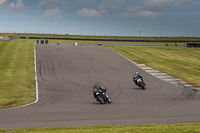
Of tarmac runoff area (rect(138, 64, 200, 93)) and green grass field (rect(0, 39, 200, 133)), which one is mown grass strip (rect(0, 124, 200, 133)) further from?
tarmac runoff area (rect(138, 64, 200, 93))

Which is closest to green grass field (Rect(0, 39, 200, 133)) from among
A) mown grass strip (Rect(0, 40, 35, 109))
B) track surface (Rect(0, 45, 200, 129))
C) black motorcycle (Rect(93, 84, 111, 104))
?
mown grass strip (Rect(0, 40, 35, 109))

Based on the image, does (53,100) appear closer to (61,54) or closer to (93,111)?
(93,111)

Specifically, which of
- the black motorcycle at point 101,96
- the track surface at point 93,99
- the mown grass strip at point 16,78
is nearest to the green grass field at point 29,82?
the mown grass strip at point 16,78

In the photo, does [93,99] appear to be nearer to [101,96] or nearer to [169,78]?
[101,96]

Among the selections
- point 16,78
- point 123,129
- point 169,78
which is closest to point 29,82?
point 16,78

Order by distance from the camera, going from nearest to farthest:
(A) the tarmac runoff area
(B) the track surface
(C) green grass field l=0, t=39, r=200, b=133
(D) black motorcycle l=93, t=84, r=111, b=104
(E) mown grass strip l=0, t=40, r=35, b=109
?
(C) green grass field l=0, t=39, r=200, b=133 → (B) the track surface → (D) black motorcycle l=93, t=84, r=111, b=104 → (E) mown grass strip l=0, t=40, r=35, b=109 → (A) the tarmac runoff area

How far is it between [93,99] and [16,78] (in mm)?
12190

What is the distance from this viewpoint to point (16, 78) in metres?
30.6

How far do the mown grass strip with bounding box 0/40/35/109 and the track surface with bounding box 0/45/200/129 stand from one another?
43.1 inches

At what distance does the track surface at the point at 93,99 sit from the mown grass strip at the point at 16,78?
3.60ft

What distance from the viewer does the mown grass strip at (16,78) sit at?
70.5ft

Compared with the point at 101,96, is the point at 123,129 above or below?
above

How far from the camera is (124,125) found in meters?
12.5

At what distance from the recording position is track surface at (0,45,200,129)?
13.8 m
